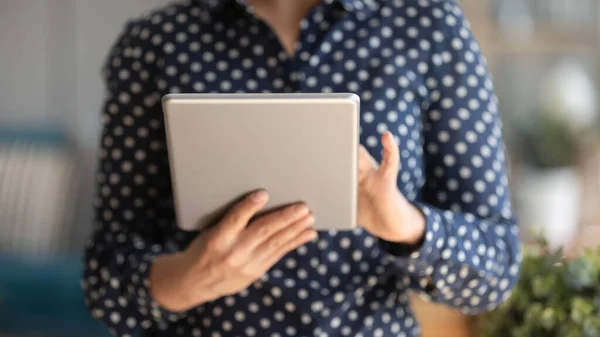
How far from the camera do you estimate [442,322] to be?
3.91 feet

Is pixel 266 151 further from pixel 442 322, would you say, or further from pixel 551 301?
pixel 442 322

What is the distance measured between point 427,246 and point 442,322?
0.54 m

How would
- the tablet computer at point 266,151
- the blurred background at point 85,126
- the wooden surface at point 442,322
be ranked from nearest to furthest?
1. the tablet computer at point 266,151
2. the wooden surface at point 442,322
3. the blurred background at point 85,126

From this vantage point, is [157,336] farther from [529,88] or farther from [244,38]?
[529,88]

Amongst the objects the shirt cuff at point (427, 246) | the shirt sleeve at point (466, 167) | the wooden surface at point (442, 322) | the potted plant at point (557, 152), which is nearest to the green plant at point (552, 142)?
the potted plant at point (557, 152)

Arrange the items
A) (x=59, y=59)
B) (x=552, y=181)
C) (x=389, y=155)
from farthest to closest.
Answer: (x=59, y=59), (x=552, y=181), (x=389, y=155)

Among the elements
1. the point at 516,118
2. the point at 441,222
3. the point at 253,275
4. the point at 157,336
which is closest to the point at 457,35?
the point at 441,222

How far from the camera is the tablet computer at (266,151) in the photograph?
60 centimetres

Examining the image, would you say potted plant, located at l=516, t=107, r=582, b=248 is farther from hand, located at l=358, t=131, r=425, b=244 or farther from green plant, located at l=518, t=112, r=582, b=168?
hand, located at l=358, t=131, r=425, b=244

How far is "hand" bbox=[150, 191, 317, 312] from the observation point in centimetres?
66

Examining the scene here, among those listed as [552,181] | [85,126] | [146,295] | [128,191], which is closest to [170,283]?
[146,295]

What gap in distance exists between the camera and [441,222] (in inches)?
28.1

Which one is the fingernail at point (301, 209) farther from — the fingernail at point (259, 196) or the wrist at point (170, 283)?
the wrist at point (170, 283)

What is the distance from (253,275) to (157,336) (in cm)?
23
